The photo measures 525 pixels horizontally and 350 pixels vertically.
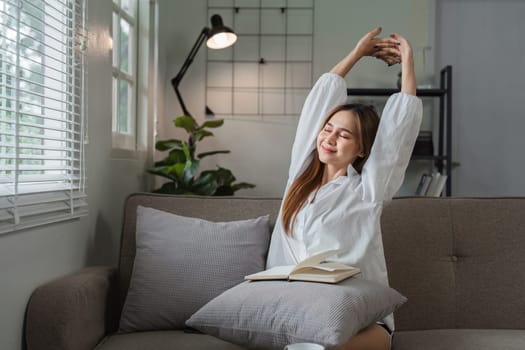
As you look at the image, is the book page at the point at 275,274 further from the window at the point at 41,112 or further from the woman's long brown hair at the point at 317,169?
the window at the point at 41,112

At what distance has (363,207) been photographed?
196 cm

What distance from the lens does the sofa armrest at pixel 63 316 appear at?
1.71m

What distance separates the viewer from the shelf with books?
12.1 feet

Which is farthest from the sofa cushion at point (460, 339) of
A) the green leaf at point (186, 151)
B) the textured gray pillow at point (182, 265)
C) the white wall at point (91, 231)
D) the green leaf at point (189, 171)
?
the green leaf at point (186, 151)

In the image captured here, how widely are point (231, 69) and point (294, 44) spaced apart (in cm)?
40

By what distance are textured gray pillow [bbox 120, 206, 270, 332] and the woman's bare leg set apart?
0.48m

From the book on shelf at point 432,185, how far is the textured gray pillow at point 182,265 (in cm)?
173

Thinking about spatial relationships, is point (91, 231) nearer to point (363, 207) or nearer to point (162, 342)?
point (162, 342)

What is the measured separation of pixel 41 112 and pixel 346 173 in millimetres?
949

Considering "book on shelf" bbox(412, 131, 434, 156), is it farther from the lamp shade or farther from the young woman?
the young woman

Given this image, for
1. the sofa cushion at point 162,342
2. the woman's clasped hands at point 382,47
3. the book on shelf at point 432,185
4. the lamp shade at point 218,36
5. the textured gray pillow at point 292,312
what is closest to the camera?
the textured gray pillow at point 292,312

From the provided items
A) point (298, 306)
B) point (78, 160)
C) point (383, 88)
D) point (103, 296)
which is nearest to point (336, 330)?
point (298, 306)

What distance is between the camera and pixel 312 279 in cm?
165

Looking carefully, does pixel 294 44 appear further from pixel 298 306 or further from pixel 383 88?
pixel 298 306
